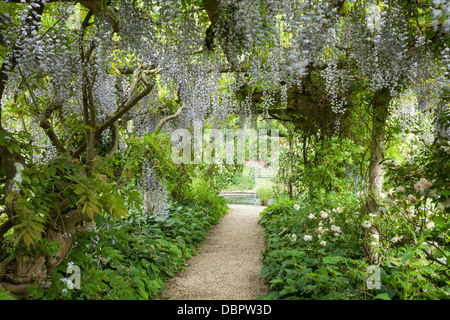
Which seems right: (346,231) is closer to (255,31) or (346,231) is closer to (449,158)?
(449,158)

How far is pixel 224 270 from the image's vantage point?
12.9ft

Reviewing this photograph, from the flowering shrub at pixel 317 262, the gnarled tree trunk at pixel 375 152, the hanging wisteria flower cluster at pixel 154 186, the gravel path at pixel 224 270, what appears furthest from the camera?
the hanging wisteria flower cluster at pixel 154 186

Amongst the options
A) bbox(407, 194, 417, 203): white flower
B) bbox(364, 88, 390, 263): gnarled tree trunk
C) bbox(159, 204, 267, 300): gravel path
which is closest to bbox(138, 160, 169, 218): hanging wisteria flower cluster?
bbox(159, 204, 267, 300): gravel path

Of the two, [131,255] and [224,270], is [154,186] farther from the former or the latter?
[224,270]

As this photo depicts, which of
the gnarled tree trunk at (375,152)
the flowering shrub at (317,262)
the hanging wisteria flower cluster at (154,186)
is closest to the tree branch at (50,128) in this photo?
the hanging wisteria flower cluster at (154,186)

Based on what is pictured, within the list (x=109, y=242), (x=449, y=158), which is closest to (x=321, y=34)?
(x=449, y=158)

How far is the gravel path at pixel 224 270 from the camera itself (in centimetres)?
323

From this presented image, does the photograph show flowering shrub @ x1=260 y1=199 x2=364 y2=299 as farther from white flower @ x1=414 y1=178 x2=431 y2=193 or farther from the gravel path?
white flower @ x1=414 y1=178 x2=431 y2=193
